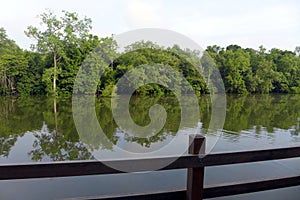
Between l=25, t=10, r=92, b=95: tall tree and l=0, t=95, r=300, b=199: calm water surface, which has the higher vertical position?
l=25, t=10, r=92, b=95: tall tree

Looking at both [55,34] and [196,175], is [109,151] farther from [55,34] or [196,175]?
[55,34]

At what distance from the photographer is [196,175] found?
5.82 ft

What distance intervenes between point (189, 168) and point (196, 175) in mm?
78

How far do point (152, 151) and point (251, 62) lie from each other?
115 ft

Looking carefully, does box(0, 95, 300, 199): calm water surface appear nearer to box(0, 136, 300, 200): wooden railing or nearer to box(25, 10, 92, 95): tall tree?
box(0, 136, 300, 200): wooden railing

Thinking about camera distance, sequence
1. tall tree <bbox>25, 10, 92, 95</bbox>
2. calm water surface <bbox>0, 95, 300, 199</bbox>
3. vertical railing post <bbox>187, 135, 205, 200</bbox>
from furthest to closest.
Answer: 1. tall tree <bbox>25, 10, 92, 95</bbox>
2. calm water surface <bbox>0, 95, 300, 199</bbox>
3. vertical railing post <bbox>187, 135, 205, 200</bbox>

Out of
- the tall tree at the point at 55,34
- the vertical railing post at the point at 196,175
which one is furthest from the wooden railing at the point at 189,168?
the tall tree at the point at 55,34

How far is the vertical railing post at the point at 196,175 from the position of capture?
5.69ft

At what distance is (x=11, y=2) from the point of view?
12938 millimetres

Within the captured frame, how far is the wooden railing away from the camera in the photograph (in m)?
1.44

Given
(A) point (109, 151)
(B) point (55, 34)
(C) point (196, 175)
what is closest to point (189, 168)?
(C) point (196, 175)

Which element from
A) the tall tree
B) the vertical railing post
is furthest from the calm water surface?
the tall tree

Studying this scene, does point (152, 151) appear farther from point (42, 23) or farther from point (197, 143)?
point (42, 23)

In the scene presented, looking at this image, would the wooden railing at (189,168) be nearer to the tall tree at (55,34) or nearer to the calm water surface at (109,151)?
the calm water surface at (109,151)
